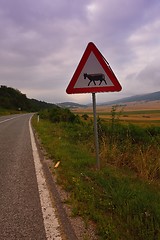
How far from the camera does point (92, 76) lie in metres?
5.15

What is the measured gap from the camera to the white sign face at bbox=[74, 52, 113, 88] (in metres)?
5.12

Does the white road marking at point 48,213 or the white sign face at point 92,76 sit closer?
the white road marking at point 48,213

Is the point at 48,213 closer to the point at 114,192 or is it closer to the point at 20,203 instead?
the point at 20,203

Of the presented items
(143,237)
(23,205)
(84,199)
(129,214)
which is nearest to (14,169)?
(23,205)

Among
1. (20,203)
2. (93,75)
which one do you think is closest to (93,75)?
(93,75)

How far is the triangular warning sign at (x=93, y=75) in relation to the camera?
16.8ft

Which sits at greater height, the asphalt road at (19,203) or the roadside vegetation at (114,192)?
the roadside vegetation at (114,192)

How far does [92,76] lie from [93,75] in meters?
0.03

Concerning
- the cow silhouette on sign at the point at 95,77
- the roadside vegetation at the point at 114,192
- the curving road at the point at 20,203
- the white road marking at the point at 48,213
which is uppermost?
the cow silhouette on sign at the point at 95,77

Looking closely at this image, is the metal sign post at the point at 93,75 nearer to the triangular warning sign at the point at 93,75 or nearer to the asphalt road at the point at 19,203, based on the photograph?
the triangular warning sign at the point at 93,75

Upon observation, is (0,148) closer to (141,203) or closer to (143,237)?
(141,203)

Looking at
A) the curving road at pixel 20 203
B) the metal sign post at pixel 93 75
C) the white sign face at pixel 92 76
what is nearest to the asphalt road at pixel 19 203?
the curving road at pixel 20 203

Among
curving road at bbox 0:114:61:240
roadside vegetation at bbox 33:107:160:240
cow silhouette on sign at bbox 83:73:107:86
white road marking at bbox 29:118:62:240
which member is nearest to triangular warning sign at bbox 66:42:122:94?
cow silhouette on sign at bbox 83:73:107:86

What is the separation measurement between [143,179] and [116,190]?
1.14 m
